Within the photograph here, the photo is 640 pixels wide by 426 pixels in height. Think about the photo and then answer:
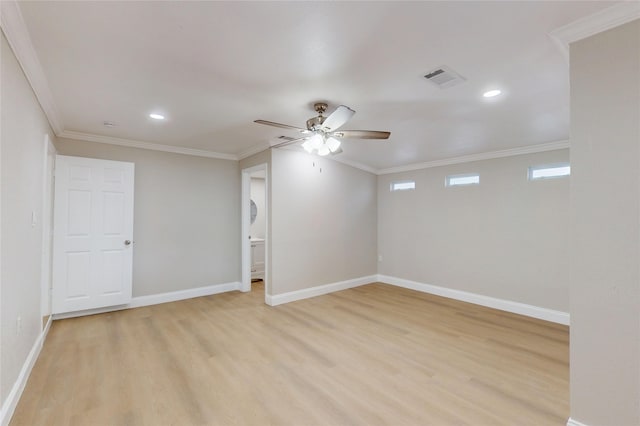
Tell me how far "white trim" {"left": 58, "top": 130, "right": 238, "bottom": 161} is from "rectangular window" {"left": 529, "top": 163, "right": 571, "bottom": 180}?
15.9 feet

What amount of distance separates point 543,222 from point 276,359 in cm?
397

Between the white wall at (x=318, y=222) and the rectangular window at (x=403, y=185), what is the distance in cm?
44

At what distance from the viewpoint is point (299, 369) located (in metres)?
2.70

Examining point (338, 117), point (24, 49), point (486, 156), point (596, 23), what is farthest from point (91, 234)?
point (486, 156)

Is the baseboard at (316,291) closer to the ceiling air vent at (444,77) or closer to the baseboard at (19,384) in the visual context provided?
the baseboard at (19,384)

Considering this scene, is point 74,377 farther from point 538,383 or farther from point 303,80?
point 538,383

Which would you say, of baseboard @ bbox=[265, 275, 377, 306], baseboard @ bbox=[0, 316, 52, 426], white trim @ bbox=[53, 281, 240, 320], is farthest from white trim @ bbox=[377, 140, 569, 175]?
baseboard @ bbox=[0, 316, 52, 426]

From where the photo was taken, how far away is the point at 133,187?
441 centimetres

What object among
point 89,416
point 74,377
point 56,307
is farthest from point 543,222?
point 56,307

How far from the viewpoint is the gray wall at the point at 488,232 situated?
4.00m

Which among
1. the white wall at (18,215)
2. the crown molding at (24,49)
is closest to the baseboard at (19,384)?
the white wall at (18,215)

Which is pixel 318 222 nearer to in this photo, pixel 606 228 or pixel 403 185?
pixel 403 185

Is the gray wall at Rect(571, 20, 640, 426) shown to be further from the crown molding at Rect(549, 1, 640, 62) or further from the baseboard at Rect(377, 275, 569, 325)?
the baseboard at Rect(377, 275, 569, 325)

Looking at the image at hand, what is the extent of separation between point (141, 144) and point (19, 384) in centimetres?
331
